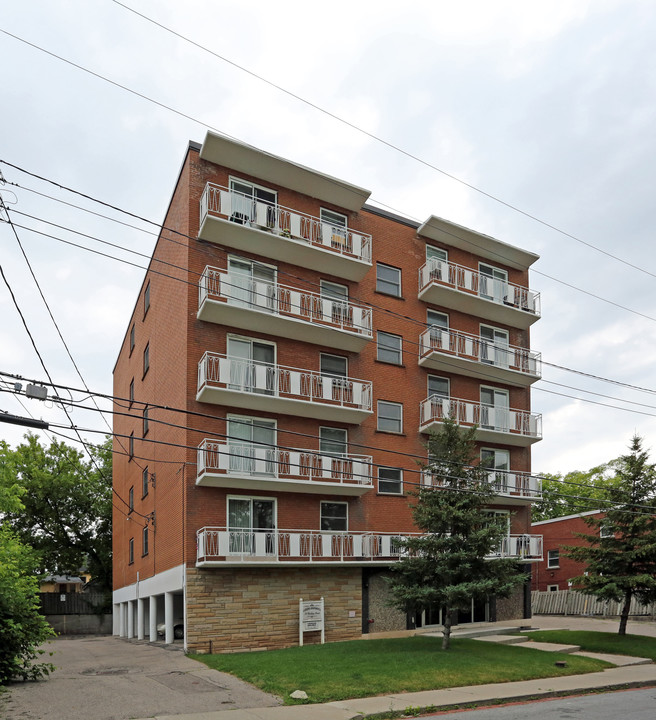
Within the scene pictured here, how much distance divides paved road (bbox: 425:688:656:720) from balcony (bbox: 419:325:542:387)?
15825mm

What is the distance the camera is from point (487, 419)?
30625 millimetres

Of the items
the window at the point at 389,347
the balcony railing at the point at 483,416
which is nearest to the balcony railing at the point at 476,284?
the window at the point at 389,347

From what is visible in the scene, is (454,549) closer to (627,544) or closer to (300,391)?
(627,544)

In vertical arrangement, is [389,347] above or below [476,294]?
below

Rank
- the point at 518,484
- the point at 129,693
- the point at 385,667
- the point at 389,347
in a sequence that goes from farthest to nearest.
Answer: the point at 518,484, the point at 389,347, the point at 385,667, the point at 129,693

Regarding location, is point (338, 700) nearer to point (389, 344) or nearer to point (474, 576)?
point (474, 576)

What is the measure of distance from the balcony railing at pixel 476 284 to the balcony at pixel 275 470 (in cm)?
833

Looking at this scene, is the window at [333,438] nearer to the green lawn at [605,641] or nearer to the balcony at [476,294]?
the balcony at [476,294]

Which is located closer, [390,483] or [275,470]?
[275,470]

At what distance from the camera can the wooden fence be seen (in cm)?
3409

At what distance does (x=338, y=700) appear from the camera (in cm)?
1464

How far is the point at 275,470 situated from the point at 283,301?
231 inches

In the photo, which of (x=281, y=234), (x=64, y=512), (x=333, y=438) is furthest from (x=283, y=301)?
(x=64, y=512)

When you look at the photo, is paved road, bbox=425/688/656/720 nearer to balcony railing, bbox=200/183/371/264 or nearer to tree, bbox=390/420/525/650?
tree, bbox=390/420/525/650
